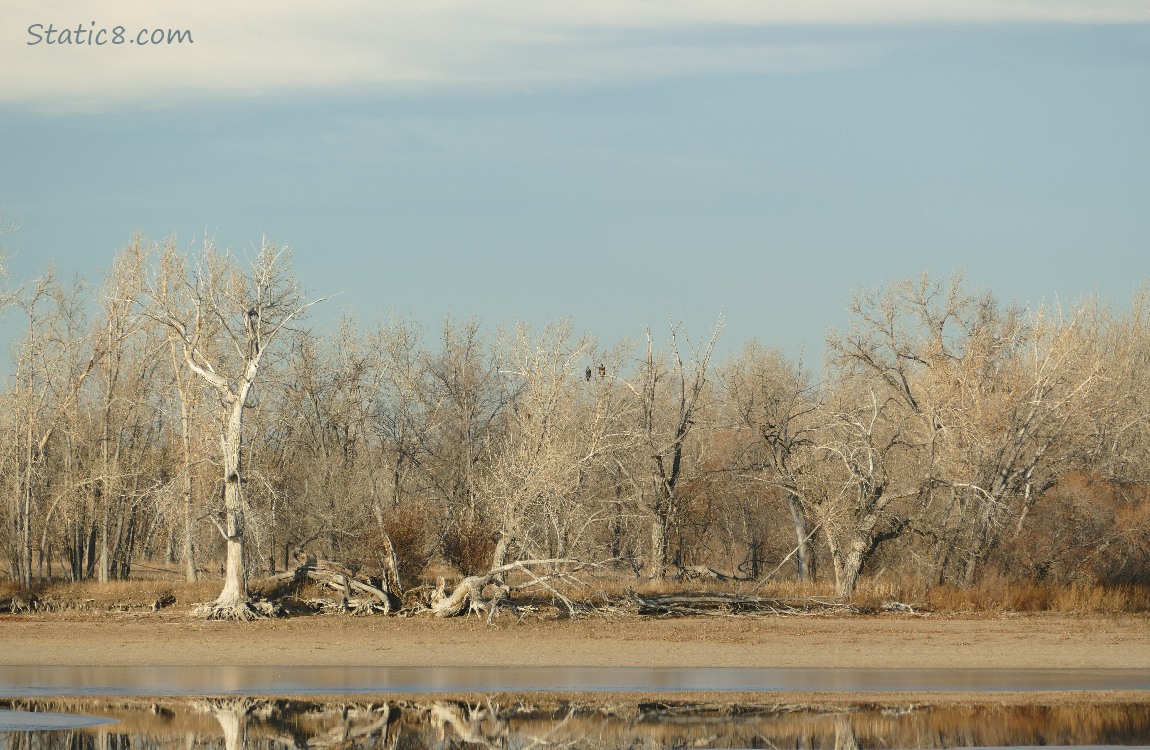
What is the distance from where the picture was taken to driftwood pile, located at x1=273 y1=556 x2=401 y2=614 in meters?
32.2

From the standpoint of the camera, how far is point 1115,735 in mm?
16156

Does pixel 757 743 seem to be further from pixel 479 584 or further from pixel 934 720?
pixel 479 584

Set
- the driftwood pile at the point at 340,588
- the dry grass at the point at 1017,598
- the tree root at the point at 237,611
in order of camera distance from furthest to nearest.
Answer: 1. the dry grass at the point at 1017,598
2. the driftwood pile at the point at 340,588
3. the tree root at the point at 237,611

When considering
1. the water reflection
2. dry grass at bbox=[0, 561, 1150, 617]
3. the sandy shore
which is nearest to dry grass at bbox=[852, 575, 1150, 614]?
dry grass at bbox=[0, 561, 1150, 617]

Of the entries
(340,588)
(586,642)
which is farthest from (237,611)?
(586,642)

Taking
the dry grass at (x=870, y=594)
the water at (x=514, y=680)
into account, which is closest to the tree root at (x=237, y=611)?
the dry grass at (x=870, y=594)

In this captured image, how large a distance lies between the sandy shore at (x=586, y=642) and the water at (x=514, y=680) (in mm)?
1118

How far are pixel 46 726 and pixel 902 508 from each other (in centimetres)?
3029

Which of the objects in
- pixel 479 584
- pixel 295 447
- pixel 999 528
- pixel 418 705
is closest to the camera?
pixel 418 705

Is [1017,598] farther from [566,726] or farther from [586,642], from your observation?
[566,726]

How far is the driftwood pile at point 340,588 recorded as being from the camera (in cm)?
3222

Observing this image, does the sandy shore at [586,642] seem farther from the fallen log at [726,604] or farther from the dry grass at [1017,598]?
the dry grass at [1017,598]

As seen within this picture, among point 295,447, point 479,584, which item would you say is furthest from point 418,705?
point 295,447

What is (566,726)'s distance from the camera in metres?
17.0
